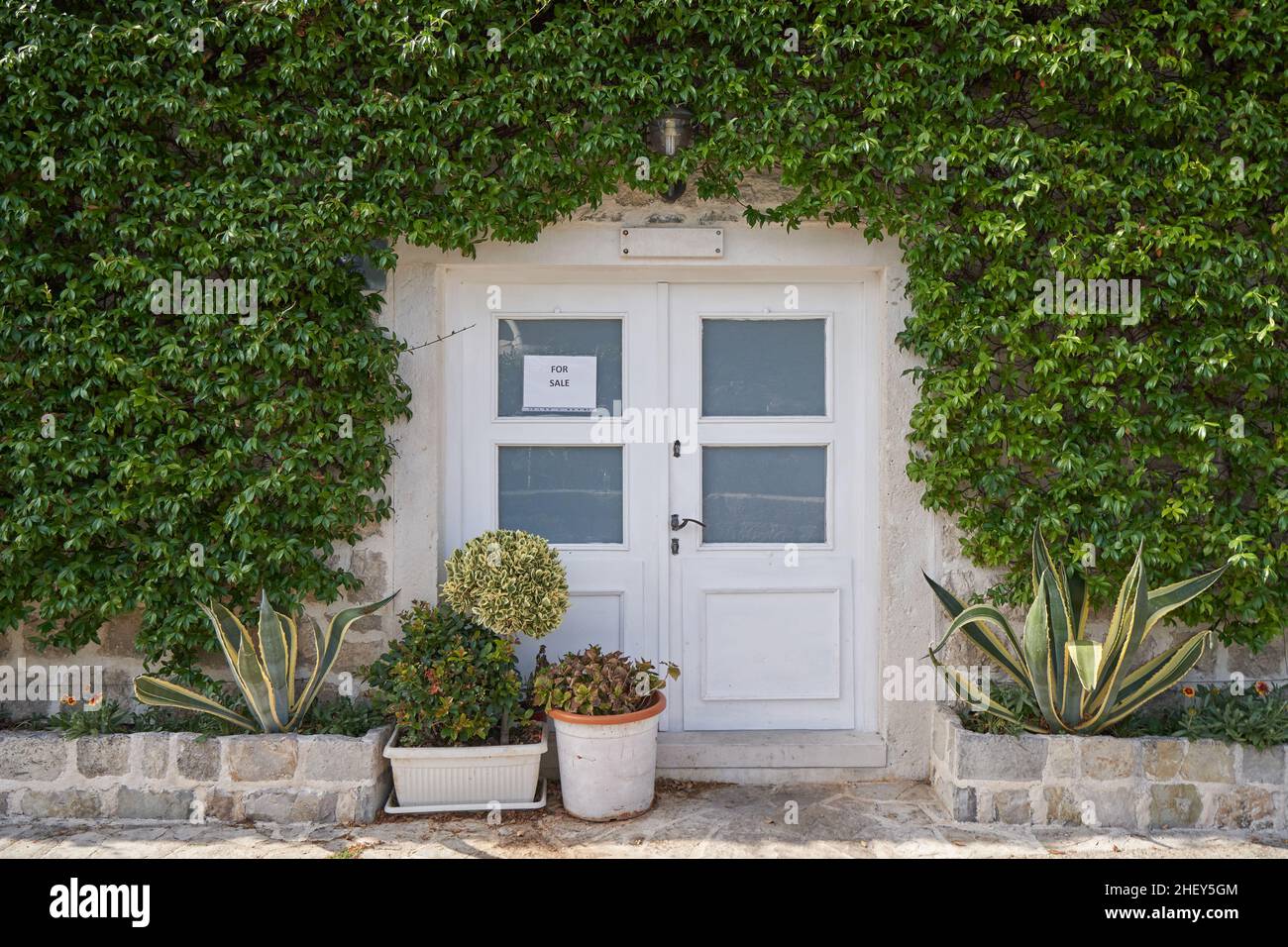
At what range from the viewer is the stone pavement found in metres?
3.47

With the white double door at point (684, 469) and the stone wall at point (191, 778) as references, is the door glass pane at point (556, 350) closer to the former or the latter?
the white double door at point (684, 469)

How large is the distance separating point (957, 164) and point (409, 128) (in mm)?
2277

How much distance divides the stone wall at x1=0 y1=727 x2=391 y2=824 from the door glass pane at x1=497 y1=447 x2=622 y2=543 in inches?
46.2

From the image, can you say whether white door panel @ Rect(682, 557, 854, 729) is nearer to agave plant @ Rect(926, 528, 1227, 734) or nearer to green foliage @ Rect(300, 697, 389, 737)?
agave plant @ Rect(926, 528, 1227, 734)

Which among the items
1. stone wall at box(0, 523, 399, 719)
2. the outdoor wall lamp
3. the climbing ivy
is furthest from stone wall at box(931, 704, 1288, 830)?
the outdoor wall lamp

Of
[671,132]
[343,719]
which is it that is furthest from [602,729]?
[671,132]

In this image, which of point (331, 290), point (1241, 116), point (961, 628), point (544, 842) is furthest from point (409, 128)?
point (1241, 116)

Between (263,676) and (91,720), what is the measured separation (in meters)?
0.78

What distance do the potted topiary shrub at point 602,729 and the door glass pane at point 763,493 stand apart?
2.83 feet

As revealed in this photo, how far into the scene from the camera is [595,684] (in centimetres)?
370

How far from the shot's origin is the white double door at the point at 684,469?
4.30 metres

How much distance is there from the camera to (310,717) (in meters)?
3.95

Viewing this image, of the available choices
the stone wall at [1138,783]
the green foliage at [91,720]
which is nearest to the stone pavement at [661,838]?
the stone wall at [1138,783]

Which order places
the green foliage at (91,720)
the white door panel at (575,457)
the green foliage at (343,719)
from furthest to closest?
the white door panel at (575,457)
the green foliage at (343,719)
the green foliage at (91,720)
